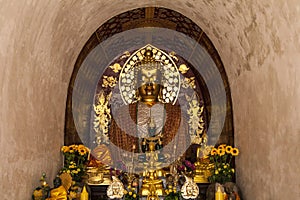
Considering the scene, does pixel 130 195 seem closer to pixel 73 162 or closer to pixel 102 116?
pixel 73 162

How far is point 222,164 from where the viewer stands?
20.1 feet

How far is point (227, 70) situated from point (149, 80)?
8.18 feet

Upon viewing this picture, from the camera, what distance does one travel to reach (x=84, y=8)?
5.96 m

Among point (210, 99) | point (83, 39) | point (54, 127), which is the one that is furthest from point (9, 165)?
point (210, 99)

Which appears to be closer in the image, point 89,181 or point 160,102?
point 89,181

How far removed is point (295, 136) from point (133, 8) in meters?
4.54

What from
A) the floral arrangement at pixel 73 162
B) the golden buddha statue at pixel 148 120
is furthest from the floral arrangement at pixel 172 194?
the golden buddha statue at pixel 148 120

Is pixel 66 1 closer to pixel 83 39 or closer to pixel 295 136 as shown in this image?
pixel 83 39

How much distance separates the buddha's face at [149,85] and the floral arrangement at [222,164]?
2692 millimetres

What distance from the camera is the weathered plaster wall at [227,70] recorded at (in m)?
3.90

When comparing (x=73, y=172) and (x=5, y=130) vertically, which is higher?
(x=5, y=130)

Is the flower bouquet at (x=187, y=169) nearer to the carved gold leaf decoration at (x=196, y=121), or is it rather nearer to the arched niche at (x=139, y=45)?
the arched niche at (x=139, y=45)

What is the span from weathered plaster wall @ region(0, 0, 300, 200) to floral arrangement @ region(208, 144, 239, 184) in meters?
0.19

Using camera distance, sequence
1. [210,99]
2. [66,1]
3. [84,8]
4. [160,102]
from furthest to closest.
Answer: [160,102] < [210,99] < [84,8] < [66,1]
